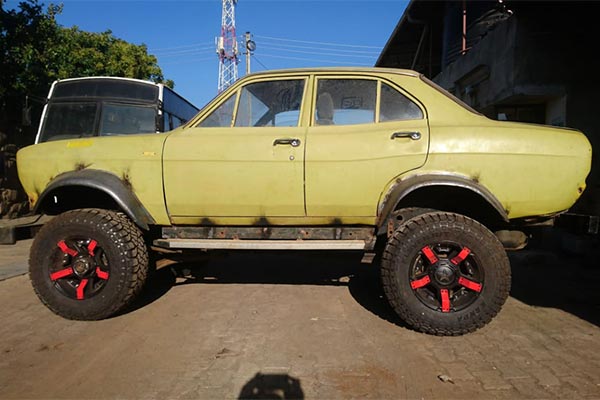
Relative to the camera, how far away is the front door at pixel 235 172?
10.3ft

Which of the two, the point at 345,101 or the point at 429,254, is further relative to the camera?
the point at 345,101

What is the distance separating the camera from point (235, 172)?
314 cm

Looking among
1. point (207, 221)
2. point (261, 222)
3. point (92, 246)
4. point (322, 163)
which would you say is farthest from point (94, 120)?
point (322, 163)

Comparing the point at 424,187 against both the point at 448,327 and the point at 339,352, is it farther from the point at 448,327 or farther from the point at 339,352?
the point at 339,352

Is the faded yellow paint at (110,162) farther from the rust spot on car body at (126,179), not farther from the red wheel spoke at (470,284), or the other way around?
the red wheel spoke at (470,284)

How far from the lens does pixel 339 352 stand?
8.87 ft

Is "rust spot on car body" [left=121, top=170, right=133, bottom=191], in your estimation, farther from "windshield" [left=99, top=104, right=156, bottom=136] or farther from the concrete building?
the concrete building

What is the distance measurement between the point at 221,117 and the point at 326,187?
3.79 ft

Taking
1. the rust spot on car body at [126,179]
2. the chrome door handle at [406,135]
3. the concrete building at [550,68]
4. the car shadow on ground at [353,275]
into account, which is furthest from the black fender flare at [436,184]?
the concrete building at [550,68]

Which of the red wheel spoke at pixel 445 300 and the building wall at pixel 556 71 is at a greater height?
the building wall at pixel 556 71

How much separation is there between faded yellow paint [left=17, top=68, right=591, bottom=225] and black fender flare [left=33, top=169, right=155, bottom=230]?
0.06m

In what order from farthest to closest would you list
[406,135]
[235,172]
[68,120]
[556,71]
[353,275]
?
[68,120] → [556,71] → [353,275] → [235,172] → [406,135]

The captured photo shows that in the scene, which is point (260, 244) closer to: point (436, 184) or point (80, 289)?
point (436, 184)

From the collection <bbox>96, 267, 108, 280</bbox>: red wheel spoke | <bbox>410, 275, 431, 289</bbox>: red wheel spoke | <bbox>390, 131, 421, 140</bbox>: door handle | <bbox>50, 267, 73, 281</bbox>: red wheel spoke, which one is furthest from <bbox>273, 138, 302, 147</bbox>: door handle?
<bbox>50, 267, 73, 281</bbox>: red wheel spoke
